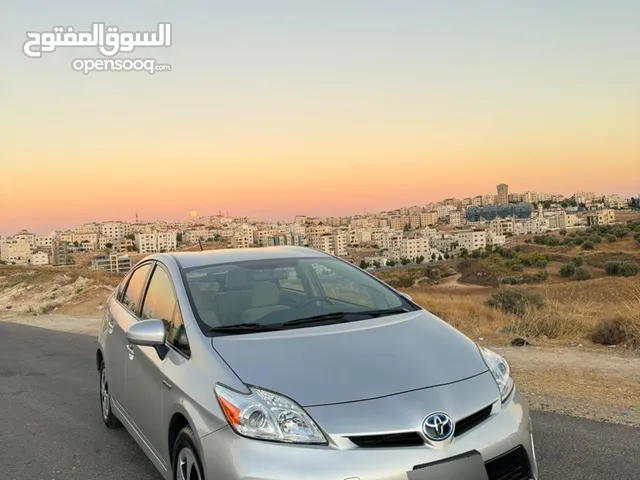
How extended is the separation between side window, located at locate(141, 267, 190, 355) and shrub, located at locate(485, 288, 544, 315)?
474 inches

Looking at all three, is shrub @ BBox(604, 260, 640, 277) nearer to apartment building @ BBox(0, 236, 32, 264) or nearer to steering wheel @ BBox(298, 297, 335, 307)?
steering wheel @ BBox(298, 297, 335, 307)

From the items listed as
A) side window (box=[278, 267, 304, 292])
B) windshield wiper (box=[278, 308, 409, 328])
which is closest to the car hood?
windshield wiper (box=[278, 308, 409, 328])

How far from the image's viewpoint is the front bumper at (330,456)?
2.36 m

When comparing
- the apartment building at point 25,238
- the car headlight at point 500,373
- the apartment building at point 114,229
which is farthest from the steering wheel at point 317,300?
the apartment building at point 114,229

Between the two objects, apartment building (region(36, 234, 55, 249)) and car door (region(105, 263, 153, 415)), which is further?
apartment building (region(36, 234, 55, 249))

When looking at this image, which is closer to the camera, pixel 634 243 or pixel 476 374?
pixel 476 374

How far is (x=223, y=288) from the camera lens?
3889mm

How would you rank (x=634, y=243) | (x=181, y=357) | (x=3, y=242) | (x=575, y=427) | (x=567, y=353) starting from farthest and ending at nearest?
(x=3, y=242) < (x=634, y=243) < (x=567, y=353) < (x=575, y=427) < (x=181, y=357)

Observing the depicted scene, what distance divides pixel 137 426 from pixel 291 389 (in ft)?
6.25

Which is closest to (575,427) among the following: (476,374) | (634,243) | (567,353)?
(476,374)

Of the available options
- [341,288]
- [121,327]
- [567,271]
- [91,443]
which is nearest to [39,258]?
[567,271]

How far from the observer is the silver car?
2.44 metres

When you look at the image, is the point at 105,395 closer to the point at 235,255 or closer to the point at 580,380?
the point at 235,255

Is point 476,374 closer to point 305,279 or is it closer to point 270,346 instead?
point 270,346
